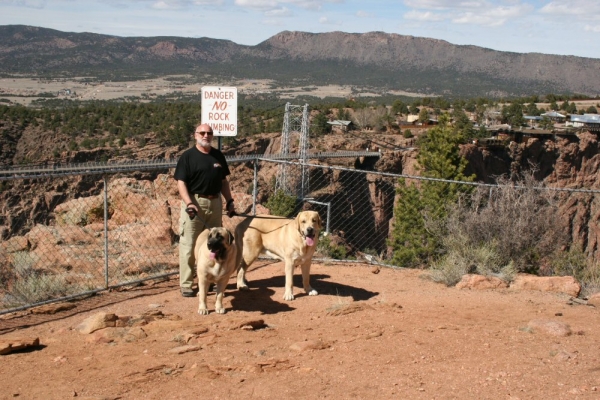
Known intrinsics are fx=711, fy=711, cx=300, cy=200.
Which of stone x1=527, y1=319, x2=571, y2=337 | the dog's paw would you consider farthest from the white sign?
stone x1=527, y1=319, x2=571, y2=337

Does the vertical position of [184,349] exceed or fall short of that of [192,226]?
it falls short

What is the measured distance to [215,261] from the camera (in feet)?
24.9

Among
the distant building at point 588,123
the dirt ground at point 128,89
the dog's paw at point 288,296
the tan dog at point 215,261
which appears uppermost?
the tan dog at point 215,261

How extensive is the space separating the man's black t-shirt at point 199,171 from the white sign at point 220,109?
57.8 inches

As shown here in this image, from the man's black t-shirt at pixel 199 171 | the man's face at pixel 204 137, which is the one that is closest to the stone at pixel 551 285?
the man's black t-shirt at pixel 199 171

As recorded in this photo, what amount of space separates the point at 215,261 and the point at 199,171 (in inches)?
44.2

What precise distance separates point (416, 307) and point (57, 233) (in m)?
6.57

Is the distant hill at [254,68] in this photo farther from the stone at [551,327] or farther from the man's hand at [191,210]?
the stone at [551,327]

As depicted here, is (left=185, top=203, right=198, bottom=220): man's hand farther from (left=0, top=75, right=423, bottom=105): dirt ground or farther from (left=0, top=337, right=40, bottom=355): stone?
(left=0, top=75, right=423, bottom=105): dirt ground

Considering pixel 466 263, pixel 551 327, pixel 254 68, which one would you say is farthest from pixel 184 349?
pixel 254 68

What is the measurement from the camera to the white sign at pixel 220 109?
9.62 m

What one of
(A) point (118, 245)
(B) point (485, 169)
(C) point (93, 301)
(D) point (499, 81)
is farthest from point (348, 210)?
(D) point (499, 81)

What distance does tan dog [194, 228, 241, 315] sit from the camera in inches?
293

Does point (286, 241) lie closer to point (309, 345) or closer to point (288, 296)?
point (288, 296)
